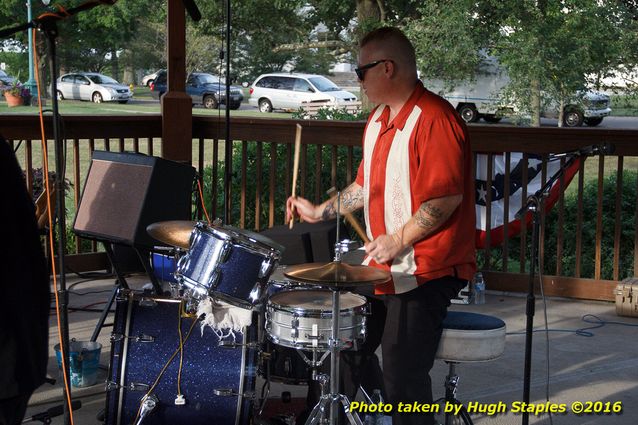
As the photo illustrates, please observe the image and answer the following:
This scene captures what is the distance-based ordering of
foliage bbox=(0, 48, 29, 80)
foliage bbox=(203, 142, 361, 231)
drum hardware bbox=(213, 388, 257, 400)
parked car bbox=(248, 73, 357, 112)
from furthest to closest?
foliage bbox=(0, 48, 29, 80) → parked car bbox=(248, 73, 357, 112) → foliage bbox=(203, 142, 361, 231) → drum hardware bbox=(213, 388, 257, 400)

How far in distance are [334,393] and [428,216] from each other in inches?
32.7

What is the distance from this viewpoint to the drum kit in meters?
3.53

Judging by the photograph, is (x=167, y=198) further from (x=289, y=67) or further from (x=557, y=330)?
(x=289, y=67)

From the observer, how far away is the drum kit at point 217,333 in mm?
3531

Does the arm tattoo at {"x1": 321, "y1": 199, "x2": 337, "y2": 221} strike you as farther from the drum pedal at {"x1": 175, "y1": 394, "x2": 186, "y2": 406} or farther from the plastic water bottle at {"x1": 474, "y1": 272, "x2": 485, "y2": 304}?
the plastic water bottle at {"x1": 474, "y1": 272, "x2": 485, "y2": 304}

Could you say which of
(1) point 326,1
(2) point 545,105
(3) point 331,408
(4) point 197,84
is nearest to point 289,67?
(4) point 197,84

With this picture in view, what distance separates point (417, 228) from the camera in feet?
10.5

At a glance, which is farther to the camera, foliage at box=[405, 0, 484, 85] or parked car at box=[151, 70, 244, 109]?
parked car at box=[151, 70, 244, 109]

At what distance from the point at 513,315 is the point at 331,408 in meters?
3.03

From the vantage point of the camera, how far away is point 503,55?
1417 centimetres

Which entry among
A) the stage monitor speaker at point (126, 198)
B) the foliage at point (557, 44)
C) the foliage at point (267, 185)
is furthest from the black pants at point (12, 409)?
the foliage at point (557, 44)

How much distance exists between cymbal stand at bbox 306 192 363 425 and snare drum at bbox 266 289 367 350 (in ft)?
0.15

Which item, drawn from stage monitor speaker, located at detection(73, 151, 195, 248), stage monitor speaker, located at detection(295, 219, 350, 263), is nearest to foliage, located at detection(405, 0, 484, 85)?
stage monitor speaker, located at detection(295, 219, 350, 263)

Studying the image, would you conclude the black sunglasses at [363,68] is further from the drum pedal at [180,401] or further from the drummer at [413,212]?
the drum pedal at [180,401]
